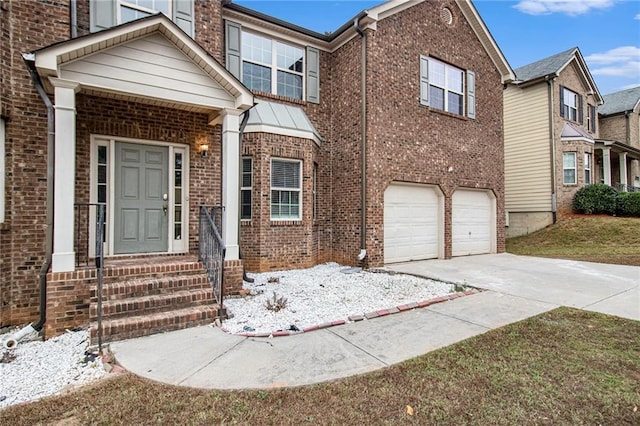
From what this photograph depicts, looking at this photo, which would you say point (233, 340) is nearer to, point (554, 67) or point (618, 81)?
point (554, 67)

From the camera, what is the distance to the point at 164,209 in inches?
253

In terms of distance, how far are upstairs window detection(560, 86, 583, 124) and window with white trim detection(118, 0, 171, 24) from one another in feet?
59.4

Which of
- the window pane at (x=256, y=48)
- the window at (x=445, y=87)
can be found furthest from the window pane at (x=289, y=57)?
the window at (x=445, y=87)

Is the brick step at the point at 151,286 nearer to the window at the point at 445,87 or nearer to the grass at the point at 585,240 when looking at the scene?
the window at the point at 445,87

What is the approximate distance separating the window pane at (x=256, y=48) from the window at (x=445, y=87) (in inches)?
181

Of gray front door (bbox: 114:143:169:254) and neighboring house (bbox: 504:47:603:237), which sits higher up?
neighboring house (bbox: 504:47:603:237)

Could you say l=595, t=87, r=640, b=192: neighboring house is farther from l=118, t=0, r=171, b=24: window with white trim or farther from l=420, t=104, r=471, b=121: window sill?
l=118, t=0, r=171, b=24: window with white trim

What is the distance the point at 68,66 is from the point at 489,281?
8.51 meters

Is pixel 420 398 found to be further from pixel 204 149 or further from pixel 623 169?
pixel 623 169

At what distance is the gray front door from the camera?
239 inches

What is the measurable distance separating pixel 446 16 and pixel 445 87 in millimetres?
2318

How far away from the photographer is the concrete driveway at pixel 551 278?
5.72 meters

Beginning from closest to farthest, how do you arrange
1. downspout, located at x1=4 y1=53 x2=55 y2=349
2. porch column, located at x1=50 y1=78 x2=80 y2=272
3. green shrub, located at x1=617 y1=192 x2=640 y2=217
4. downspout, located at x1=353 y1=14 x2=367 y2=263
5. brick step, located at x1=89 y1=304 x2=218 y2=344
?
1. brick step, located at x1=89 y1=304 x2=218 y2=344
2. porch column, located at x1=50 y1=78 x2=80 y2=272
3. downspout, located at x1=4 y1=53 x2=55 y2=349
4. downspout, located at x1=353 y1=14 x2=367 y2=263
5. green shrub, located at x1=617 y1=192 x2=640 y2=217

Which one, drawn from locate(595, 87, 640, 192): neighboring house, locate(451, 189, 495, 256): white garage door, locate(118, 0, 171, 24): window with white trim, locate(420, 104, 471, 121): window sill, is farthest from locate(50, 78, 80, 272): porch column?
locate(595, 87, 640, 192): neighboring house
